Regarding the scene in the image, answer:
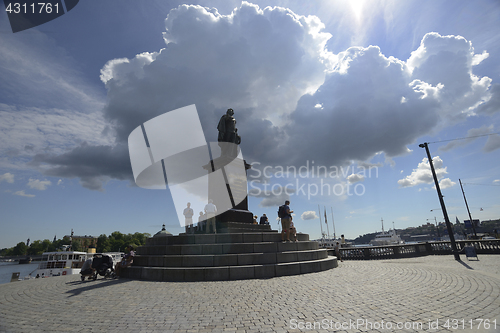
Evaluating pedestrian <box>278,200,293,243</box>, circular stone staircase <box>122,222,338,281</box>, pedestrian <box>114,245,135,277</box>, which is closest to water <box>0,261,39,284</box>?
pedestrian <box>114,245,135,277</box>

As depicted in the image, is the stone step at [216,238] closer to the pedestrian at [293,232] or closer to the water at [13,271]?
the pedestrian at [293,232]

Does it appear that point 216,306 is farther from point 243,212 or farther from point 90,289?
point 243,212

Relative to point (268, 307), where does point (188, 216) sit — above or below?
above

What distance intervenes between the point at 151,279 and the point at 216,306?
4.80 meters

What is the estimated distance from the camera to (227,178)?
14086mm

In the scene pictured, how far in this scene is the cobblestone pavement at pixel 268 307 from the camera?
12.8ft

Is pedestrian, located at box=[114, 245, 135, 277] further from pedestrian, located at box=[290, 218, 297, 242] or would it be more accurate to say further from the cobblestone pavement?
pedestrian, located at box=[290, 218, 297, 242]

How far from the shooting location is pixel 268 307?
4.88 meters

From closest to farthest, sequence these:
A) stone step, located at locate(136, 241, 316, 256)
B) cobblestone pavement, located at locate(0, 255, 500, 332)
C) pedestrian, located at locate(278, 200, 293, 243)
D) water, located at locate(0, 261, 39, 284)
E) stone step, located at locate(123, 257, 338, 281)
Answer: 1. cobblestone pavement, located at locate(0, 255, 500, 332)
2. stone step, located at locate(123, 257, 338, 281)
3. stone step, located at locate(136, 241, 316, 256)
4. pedestrian, located at locate(278, 200, 293, 243)
5. water, located at locate(0, 261, 39, 284)

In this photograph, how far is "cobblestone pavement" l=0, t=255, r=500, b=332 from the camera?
391 centimetres

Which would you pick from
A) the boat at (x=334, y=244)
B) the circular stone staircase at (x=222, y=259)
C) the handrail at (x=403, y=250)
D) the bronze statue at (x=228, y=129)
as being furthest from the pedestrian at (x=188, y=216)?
the handrail at (x=403, y=250)

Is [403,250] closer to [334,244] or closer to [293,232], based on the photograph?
[293,232]

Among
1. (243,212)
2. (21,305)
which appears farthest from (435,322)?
(243,212)

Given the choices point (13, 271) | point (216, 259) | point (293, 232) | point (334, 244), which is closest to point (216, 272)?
point (216, 259)
